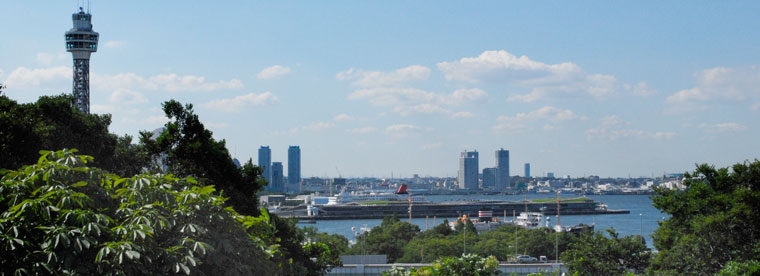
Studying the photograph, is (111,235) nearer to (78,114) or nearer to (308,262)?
(308,262)

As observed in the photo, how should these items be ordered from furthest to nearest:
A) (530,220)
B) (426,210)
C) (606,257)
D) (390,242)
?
(426,210), (530,220), (390,242), (606,257)

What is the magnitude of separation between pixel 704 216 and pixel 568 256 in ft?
12.2

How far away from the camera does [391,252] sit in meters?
37.4

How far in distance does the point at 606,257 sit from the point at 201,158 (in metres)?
9.06

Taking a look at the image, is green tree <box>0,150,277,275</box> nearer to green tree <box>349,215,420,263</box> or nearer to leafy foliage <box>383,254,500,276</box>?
leafy foliage <box>383,254,500,276</box>

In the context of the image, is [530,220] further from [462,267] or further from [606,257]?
[462,267]

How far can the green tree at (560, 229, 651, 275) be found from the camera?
1582 cm

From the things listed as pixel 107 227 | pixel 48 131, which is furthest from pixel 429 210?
pixel 107 227

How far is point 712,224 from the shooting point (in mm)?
13438

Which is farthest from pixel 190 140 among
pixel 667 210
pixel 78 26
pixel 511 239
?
pixel 78 26

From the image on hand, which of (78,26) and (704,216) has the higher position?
(78,26)

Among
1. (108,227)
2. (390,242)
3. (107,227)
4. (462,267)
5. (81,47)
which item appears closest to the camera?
(107,227)

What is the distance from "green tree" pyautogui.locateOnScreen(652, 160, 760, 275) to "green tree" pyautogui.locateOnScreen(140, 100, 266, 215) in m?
8.59

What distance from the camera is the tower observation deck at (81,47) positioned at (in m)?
51.9
